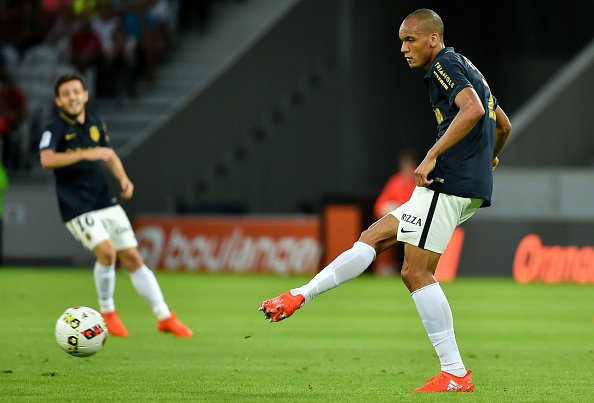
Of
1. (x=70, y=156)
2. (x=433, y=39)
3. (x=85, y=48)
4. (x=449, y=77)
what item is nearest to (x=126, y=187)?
(x=70, y=156)

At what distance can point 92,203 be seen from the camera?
1116 cm

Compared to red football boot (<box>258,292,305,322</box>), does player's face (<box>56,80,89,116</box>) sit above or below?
above

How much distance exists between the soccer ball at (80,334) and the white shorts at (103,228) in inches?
87.3

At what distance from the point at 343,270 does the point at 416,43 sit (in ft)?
4.53

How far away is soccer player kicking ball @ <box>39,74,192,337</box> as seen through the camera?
10945 mm

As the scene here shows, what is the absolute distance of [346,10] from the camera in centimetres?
2648

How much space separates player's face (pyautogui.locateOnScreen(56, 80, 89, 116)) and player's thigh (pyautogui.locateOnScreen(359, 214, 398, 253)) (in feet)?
13.0

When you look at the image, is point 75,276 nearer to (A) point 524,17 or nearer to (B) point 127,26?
(B) point 127,26

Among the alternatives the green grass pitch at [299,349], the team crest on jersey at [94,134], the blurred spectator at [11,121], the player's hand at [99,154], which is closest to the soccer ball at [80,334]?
the green grass pitch at [299,349]

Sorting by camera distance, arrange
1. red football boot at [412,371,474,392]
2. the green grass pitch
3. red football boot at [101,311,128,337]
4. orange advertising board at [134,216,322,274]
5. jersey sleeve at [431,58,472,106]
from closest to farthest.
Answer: jersey sleeve at [431,58,472,106]
red football boot at [412,371,474,392]
the green grass pitch
red football boot at [101,311,128,337]
orange advertising board at [134,216,322,274]

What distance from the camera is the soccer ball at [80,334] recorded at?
344 inches

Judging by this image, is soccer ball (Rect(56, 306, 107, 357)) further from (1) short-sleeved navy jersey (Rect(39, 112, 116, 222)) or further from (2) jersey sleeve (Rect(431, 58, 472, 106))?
(2) jersey sleeve (Rect(431, 58, 472, 106))

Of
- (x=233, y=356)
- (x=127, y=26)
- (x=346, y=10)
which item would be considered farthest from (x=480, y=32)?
(x=233, y=356)

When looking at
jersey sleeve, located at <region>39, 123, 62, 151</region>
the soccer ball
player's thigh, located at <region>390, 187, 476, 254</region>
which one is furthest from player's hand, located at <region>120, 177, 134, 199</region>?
player's thigh, located at <region>390, 187, 476, 254</region>
